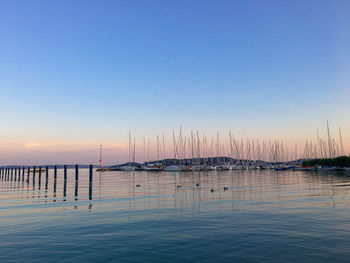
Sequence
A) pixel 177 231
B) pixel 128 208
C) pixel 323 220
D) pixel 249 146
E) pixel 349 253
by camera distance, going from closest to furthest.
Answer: pixel 349 253 → pixel 177 231 → pixel 323 220 → pixel 128 208 → pixel 249 146

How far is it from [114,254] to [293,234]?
1016 cm

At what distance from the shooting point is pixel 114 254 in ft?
41.1

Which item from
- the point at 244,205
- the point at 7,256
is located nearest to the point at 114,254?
the point at 7,256

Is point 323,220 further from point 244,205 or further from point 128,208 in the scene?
point 128,208

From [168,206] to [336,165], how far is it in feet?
391

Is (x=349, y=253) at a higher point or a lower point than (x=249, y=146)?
lower

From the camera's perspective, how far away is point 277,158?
167375 mm

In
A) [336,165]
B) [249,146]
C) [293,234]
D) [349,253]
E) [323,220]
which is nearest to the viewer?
[349,253]

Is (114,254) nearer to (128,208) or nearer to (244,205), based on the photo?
(128,208)

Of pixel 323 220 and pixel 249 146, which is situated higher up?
pixel 249 146

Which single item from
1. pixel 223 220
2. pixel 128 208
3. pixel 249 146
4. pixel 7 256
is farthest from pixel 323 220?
pixel 249 146

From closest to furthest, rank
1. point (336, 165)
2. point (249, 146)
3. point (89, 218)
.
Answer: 1. point (89, 218)
2. point (336, 165)
3. point (249, 146)

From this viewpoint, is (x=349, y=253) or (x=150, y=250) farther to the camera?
(x=150, y=250)

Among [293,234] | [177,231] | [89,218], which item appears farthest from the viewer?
[89,218]
